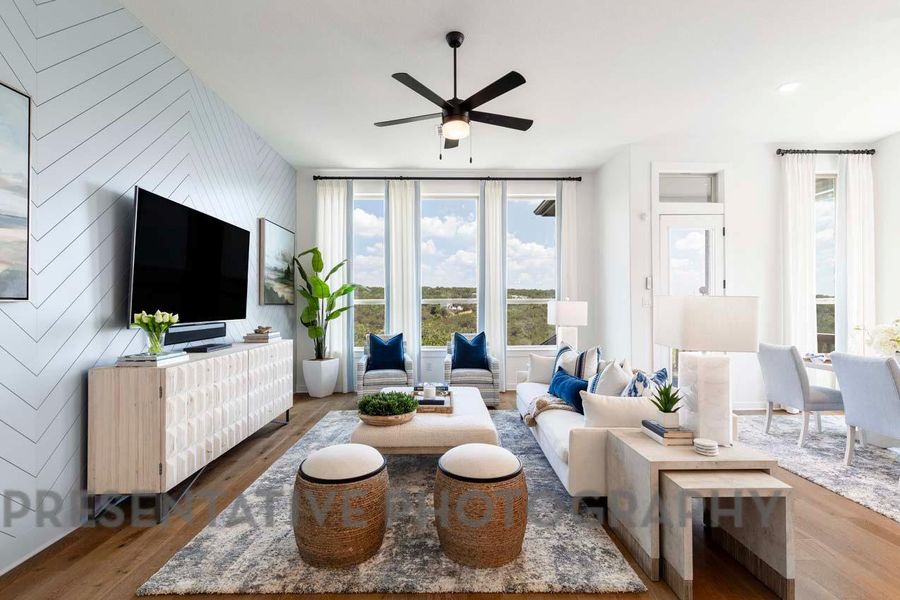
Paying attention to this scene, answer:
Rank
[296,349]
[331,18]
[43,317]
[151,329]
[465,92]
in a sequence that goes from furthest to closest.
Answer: [296,349] < [465,92] < [331,18] < [151,329] < [43,317]

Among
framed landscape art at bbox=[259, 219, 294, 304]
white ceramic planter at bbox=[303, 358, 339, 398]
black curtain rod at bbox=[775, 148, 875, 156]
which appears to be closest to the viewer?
A: framed landscape art at bbox=[259, 219, 294, 304]

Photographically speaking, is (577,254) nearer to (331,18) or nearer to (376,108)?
(376,108)

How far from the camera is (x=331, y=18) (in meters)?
2.54

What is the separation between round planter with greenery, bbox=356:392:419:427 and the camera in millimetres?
2643

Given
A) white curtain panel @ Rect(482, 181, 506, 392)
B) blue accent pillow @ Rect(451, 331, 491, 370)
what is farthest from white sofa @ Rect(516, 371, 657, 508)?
white curtain panel @ Rect(482, 181, 506, 392)

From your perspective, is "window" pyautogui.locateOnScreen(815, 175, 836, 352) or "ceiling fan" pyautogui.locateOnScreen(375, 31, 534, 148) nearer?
"ceiling fan" pyautogui.locateOnScreen(375, 31, 534, 148)

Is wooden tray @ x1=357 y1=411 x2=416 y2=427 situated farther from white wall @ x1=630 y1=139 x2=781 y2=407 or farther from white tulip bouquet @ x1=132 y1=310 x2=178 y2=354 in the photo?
white wall @ x1=630 y1=139 x2=781 y2=407

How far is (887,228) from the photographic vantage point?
4523 mm

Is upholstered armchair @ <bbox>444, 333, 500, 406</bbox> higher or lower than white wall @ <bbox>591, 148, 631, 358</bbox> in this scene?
lower

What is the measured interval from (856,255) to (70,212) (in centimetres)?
714

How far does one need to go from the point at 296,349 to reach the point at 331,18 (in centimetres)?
413

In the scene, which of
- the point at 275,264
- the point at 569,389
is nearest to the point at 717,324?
the point at 569,389

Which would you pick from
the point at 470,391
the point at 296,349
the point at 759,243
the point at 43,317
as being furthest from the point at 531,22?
the point at 296,349

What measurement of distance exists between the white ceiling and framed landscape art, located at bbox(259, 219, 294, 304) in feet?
3.51
